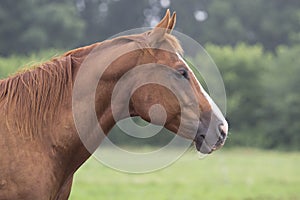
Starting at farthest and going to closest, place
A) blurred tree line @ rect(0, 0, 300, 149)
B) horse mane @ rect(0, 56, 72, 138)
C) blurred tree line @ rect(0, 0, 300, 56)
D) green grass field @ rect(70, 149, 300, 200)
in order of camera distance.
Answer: blurred tree line @ rect(0, 0, 300, 56)
blurred tree line @ rect(0, 0, 300, 149)
green grass field @ rect(70, 149, 300, 200)
horse mane @ rect(0, 56, 72, 138)

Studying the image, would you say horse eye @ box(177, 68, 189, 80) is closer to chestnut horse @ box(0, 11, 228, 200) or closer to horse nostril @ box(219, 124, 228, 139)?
chestnut horse @ box(0, 11, 228, 200)

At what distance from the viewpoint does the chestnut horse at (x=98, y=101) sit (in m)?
4.64

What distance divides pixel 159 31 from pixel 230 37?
53.8m

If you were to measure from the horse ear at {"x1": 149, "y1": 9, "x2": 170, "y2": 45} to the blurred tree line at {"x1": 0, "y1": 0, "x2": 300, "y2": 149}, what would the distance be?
22247 mm

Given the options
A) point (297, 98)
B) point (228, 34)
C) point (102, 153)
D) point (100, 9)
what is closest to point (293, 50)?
point (297, 98)

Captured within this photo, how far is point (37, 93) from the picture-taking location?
469 cm

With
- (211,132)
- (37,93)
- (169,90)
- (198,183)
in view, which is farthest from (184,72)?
(198,183)

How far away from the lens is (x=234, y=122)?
136 feet

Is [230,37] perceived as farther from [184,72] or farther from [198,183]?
[184,72]

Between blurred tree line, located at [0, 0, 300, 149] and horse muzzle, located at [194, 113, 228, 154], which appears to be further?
blurred tree line, located at [0, 0, 300, 149]

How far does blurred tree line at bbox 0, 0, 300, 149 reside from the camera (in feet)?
134

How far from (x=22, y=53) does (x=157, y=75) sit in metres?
41.4

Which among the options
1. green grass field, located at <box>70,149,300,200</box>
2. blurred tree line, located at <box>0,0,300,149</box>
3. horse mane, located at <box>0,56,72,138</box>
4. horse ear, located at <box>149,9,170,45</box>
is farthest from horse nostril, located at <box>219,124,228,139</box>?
blurred tree line, located at <box>0,0,300,149</box>

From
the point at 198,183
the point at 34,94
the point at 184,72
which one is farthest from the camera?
the point at 198,183
